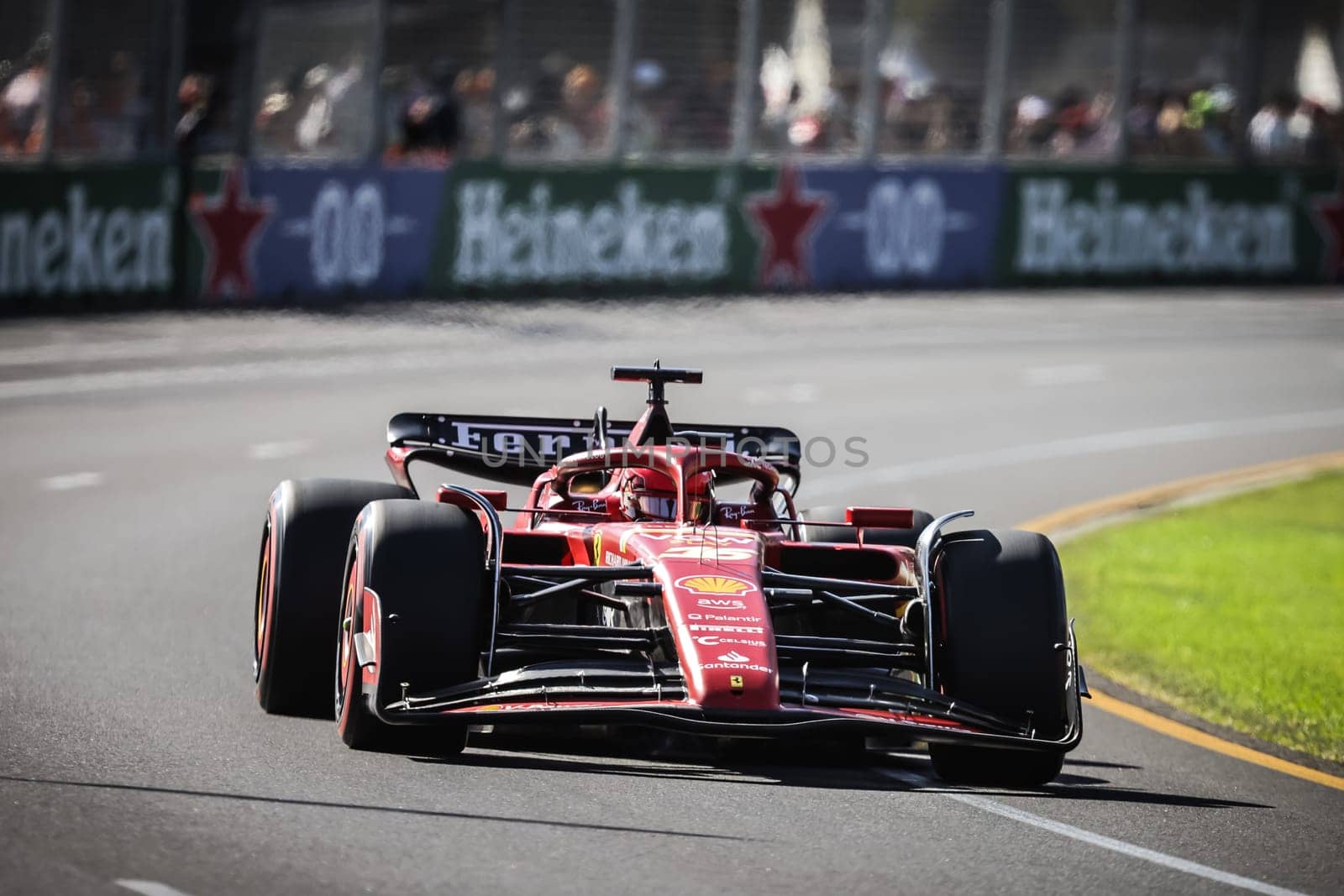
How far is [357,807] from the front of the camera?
6.53m

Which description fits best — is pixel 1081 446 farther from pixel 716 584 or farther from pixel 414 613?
pixel 414 613

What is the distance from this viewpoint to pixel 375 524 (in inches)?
287

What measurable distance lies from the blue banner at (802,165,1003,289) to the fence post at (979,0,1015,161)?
0.57m

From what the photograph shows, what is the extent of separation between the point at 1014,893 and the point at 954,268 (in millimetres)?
24863

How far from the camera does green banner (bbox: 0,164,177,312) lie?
69.5 feet

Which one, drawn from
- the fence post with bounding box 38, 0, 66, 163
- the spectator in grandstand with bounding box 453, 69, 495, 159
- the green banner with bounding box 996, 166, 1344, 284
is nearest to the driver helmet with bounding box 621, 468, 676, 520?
the fence post with bounding box 38, 0, 66, 163

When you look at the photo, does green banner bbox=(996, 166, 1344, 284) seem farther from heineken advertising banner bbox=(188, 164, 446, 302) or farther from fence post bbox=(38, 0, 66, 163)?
fence post bbox=(38, 0, 66, 163)

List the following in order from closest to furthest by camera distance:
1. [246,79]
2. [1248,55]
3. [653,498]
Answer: [653,498] → [246,79] → [1248,55]

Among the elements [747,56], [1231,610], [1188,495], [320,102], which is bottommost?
[1231,610]

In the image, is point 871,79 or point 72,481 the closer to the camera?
point 72,481

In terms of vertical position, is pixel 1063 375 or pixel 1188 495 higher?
pixel 1063 375

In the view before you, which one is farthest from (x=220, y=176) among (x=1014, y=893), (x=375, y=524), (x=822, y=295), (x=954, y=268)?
(x=1014, y=893)

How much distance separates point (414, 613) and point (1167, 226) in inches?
1054

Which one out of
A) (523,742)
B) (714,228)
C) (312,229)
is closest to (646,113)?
(714,228)
